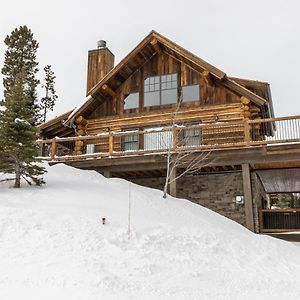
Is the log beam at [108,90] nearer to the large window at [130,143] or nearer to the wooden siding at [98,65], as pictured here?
the large window at [130,143]

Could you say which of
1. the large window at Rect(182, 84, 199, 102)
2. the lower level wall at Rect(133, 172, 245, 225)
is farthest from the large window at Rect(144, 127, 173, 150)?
the large window at Rect(182, 84, 199, 102)

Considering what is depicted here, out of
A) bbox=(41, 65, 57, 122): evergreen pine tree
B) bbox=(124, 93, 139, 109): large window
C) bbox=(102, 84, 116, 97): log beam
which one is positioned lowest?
bbox=(124, 93, 139, 109): large window

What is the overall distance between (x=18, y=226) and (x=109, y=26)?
205 feet

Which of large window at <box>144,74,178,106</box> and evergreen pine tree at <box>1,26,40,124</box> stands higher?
evergreen pine tree at <box>1,26,40,124</box>

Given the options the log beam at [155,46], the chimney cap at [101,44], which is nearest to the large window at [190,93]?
the log beam at [155,46]

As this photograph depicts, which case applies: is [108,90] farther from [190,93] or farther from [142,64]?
[190,93]

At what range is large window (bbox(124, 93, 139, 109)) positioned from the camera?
19.5m

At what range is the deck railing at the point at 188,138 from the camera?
557 inches

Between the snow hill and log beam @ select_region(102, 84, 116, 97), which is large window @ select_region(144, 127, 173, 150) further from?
the snow hill

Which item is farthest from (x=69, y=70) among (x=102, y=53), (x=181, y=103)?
(x=181, y=103)

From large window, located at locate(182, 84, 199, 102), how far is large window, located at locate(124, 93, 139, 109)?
2.47 metres

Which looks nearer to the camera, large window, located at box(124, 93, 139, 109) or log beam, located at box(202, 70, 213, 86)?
log beam, located at box(202, 70, 213, 86)

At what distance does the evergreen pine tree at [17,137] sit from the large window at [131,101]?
24.3 ft

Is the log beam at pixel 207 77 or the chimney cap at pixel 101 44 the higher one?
the chimney cap at pixel 101 44
